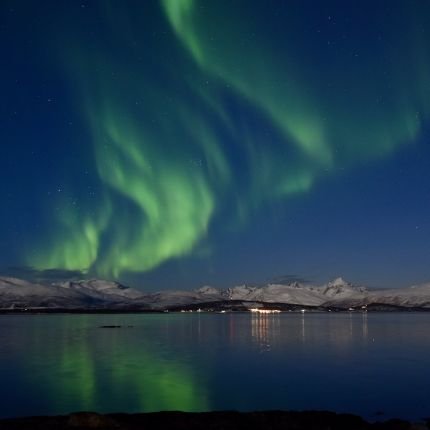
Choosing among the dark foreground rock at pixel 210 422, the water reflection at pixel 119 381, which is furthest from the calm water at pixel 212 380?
the dark foreground rock at pixel 210 422

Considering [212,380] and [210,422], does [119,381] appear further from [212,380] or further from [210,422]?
[210,422]

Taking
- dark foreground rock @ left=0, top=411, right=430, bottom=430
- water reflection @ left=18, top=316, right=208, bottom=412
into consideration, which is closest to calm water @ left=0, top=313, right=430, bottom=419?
water reflection @ left=18, top=316, right=208, bottom=412

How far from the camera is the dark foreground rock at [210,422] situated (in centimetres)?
2948

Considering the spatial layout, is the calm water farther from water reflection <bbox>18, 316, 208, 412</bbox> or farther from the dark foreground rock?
the dark foreground rock

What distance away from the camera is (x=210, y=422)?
107 ft

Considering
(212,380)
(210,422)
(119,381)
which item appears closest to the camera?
(210,422)

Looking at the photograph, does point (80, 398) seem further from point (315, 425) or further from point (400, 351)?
point (400, 351)

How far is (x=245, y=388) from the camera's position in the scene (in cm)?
5053

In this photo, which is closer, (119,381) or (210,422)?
(210,422)

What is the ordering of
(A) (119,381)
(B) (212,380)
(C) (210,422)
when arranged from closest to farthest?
(C) (210,422)
(A) (119,381)
(B) (212,380)

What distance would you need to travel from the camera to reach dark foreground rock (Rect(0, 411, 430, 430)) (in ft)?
96.7

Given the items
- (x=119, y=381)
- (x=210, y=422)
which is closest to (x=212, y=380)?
(x=119, y=381)

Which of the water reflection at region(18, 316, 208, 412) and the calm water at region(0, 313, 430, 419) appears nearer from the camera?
the water reflection at region(18, 316, 208, 412)

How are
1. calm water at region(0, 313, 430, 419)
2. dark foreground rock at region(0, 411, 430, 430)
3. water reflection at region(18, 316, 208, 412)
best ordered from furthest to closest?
calm water at region(0, 313, 430, 419) < water reflection at region(18, 316, 208, 412) < dark foreground rock at region(0, 411, 430, 430)
